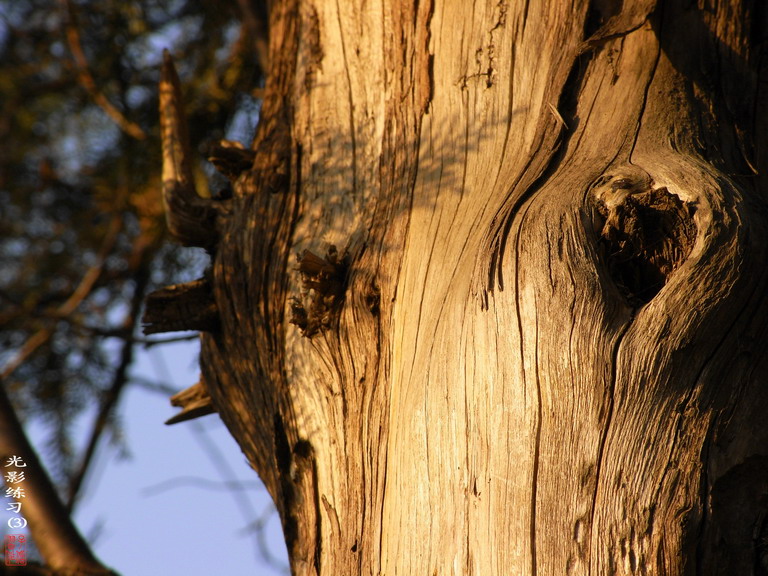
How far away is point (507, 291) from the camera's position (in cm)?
158

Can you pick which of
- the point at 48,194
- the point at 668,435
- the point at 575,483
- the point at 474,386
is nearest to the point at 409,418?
the point at 474,386

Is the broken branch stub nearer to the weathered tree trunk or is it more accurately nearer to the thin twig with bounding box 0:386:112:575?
the weathered tree trunk

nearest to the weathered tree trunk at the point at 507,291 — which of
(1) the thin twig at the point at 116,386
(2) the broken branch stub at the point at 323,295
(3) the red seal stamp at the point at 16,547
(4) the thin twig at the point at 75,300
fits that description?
(2) the broken branch stub at the point at 323,295

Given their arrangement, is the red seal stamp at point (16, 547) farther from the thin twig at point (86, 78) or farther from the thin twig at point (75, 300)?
the thin twig at point (86, 78)

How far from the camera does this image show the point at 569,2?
1.98 m

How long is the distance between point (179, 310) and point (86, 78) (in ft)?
7.74

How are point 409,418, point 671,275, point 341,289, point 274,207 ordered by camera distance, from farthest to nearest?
point 274,207
point 341,289
point 409,418
point 671,275

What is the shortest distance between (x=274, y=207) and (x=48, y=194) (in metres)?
2.95

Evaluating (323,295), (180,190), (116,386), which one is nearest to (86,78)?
(116,386)

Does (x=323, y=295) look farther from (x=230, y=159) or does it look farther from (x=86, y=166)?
(x=86, y=166)

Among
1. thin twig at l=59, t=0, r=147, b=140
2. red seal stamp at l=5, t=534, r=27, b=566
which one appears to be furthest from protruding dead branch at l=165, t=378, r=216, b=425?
thin twig at l=59, t=0, r=147, b=140

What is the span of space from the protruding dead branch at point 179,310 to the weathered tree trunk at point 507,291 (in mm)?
68

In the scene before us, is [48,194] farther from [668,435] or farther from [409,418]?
[668,435]

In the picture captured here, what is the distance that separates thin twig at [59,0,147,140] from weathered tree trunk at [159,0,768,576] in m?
1.80
